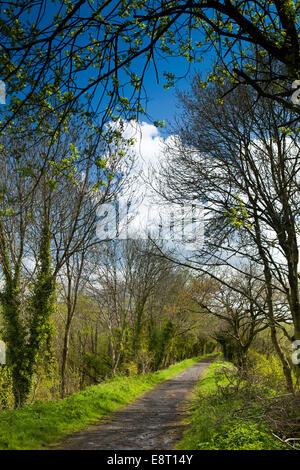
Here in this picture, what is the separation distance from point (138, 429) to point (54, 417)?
207cm

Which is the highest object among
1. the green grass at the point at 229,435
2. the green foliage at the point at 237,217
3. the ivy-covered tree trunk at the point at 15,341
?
the green foliage at the point at 237,217

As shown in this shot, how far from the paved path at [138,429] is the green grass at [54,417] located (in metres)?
0.35

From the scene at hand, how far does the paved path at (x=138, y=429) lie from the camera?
22.9 ft

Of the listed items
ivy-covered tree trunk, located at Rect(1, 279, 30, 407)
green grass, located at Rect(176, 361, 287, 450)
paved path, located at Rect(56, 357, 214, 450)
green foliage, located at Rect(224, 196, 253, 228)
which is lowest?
paved path, located at Rect(56, 357, 214, 450)

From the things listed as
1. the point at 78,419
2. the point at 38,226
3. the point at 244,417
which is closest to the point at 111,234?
the point at 38,226

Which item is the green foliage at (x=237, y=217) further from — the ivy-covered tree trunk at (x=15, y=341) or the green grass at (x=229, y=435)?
the ivy-covered tree trunk at (x=15, y=341)

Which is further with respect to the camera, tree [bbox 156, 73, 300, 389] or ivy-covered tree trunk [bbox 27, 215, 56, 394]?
ivy-covered tree trunk [bbox 27, 215, 56, 394]

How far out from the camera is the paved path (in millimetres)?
6988

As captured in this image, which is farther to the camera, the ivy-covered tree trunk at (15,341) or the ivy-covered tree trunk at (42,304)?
the ivy-covered tree trunk at (42,304)

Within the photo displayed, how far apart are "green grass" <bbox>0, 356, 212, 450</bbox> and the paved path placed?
346 millimetres

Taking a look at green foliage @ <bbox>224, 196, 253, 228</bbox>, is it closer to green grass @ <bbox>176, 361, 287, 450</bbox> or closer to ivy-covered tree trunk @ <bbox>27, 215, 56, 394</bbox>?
green grass @ <bbox>176, 361, 287, 450</bbox>

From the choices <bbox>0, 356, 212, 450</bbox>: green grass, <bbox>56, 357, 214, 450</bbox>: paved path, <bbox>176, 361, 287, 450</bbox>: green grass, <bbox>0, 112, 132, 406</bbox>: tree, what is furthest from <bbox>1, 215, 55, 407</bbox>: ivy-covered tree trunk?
<bbox>176, 361, 287, 450</bbox>: green grass

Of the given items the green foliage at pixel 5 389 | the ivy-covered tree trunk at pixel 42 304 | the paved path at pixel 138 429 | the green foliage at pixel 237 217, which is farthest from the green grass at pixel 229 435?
the green foliage at pixel 5 389
